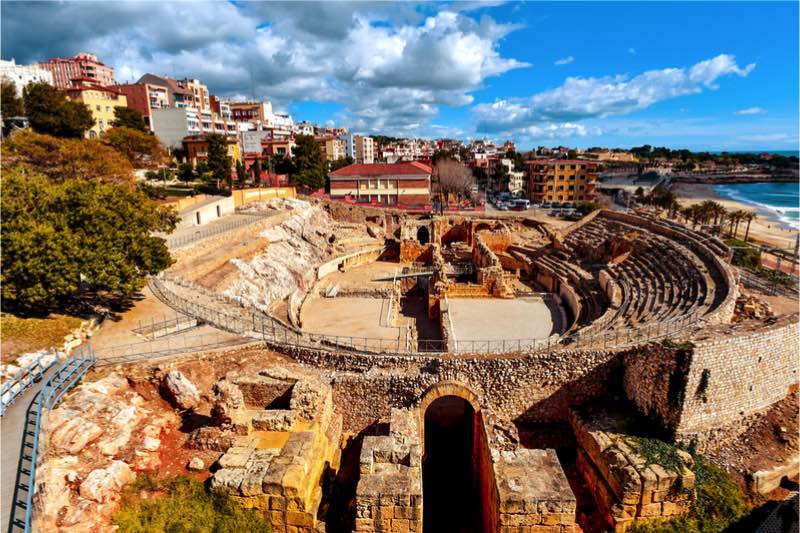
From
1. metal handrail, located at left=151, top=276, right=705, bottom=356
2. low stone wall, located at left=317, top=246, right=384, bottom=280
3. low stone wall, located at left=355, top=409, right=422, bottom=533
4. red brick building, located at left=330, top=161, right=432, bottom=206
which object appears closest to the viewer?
low stone wall, located at left=355, top=409, right=422, bottom=533

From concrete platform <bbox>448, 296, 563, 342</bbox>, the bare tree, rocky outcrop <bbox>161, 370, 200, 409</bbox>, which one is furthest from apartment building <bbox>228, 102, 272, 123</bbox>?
rocky outcrop <bbox>161, 370, 200, 409</bbox>

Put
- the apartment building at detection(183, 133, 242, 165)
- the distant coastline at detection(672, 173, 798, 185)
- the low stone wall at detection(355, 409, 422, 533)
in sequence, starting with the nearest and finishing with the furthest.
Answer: the low stone wall at detection(355, 409, 422, 533) → the apartment building at detection(183, 133, 242, 165) → the distant coastline at detection(672, 173, 798, 185)

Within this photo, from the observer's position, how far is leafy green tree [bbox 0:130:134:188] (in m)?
29.0

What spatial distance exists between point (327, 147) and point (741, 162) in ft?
532

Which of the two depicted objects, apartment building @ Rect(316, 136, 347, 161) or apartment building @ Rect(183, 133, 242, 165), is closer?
apartment building @ Rect(183, 133, 242, 165)

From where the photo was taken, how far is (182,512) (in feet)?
32.1

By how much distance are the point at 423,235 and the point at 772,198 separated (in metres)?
94.8

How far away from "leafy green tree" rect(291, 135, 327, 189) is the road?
4724 cm

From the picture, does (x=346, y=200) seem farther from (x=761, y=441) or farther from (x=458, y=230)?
(x=761, y=441)

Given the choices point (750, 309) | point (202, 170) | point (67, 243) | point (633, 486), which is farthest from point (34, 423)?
point (202, 170)

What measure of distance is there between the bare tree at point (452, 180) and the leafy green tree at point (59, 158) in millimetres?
42621

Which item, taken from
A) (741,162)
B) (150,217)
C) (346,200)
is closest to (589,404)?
(150,217)

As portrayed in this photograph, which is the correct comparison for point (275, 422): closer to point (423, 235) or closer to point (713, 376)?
point (713, 376)

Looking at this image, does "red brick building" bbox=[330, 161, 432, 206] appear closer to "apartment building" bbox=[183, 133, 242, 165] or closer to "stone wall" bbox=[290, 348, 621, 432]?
"apartment building" bbox=[183, 133, 242, 165]
